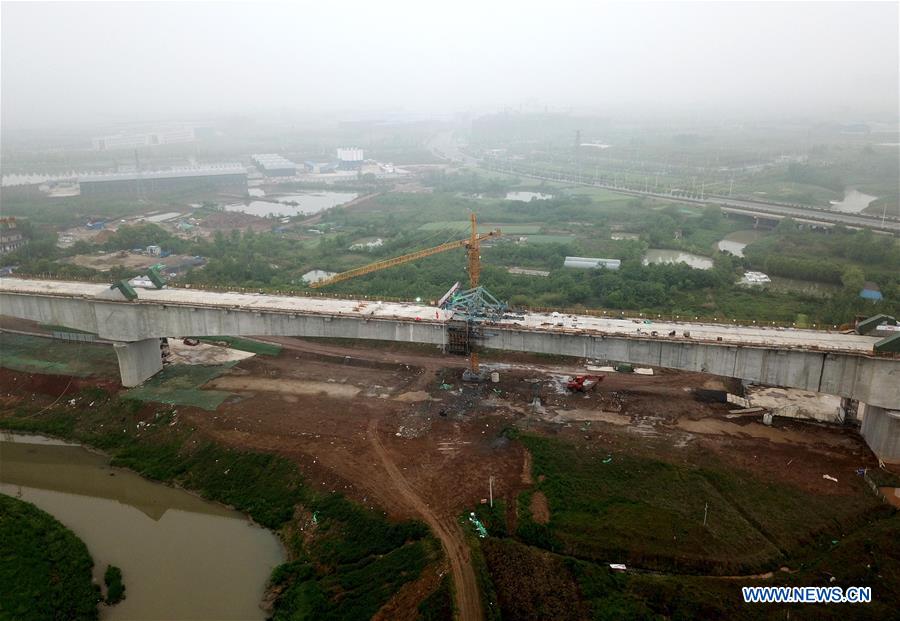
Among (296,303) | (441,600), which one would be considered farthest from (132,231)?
(441,600)

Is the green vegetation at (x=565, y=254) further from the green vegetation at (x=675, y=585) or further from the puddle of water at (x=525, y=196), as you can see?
the green vegetation at (x=675, y=585)

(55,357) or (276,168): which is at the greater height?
(276,168)

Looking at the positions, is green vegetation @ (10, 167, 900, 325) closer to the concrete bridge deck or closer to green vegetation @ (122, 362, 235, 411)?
the concrete bridge deck

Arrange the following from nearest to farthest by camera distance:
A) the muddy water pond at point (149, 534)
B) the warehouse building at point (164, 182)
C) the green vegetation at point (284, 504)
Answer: the green vegetation at point (284, 504), the muddy water pond at point (149, 534), the warehouse building at point (164, 182)

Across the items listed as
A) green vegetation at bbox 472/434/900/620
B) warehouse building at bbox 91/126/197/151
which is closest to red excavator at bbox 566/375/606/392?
green vegetation at bbox 472/434/900/620

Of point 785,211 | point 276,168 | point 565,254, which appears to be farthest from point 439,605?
point 276,168

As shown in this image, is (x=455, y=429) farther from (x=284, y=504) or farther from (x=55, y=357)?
(x=55, y=357)

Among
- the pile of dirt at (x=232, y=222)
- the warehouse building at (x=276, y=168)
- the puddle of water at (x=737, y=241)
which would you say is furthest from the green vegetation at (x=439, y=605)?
the warehouse building at (x=276, y=168)
